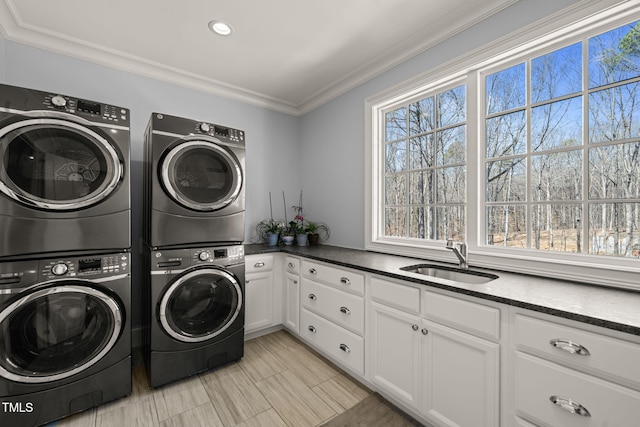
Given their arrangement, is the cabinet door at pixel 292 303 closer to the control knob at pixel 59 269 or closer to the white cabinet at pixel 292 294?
the white cabinet at pixel 292 294

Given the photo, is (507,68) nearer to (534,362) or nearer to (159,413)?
(534,362)

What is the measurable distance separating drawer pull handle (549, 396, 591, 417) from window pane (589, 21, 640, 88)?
1618 millimetres

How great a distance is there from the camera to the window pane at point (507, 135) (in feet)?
6.07

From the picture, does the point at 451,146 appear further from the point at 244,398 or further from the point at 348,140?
the point at 244,398

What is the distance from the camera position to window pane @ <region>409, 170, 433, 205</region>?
2381 mm

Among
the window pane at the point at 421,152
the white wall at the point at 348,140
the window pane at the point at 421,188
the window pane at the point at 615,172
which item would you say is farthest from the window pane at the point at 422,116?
the window pane at the point at 615,172

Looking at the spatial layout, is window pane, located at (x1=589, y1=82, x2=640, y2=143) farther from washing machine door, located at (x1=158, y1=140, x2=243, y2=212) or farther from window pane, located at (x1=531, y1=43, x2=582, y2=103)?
washing machine door, located at (x1=158, y1=140, x2=243, y2=212)

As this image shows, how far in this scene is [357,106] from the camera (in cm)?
282

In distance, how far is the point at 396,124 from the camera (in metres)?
2.63

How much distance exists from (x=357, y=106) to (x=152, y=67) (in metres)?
1.97

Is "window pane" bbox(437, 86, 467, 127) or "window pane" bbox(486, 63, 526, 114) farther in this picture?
"window pane" bbox(437, 86, 467, 127)

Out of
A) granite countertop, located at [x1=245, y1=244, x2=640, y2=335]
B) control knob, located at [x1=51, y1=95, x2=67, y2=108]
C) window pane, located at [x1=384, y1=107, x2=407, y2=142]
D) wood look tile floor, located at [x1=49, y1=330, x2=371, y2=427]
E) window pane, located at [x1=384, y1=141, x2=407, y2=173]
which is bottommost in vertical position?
wood look tile floor, located at [x1=49, y1=330, x2=371, y2=427]

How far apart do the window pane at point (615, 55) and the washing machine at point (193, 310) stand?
2542 mm

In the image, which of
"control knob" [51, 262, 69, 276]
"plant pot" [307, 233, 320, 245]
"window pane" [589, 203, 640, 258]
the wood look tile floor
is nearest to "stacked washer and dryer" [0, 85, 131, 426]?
"control knob" [51, 262, 69, 276]
